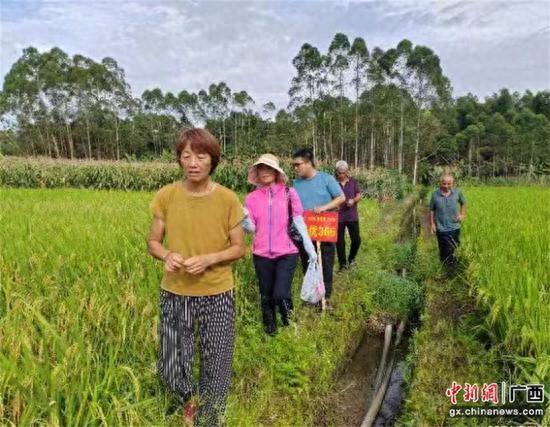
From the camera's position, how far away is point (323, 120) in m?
35.8

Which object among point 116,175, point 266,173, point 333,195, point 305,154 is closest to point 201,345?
point 266,173

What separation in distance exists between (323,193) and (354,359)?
1607 mm

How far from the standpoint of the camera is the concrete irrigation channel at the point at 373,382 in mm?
3160

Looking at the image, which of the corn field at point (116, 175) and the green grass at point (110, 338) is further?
the corn field at point (116, 175)

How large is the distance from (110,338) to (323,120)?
3458 cm

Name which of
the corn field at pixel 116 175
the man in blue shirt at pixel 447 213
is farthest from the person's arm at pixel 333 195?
the corn field at pixel 116 175

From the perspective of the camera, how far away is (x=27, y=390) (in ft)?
6.16

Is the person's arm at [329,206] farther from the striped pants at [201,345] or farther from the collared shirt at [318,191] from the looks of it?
the striped pants at [201,345]

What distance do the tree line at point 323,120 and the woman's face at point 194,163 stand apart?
27079 millimetres

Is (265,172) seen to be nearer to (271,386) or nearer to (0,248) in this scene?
(271,386)

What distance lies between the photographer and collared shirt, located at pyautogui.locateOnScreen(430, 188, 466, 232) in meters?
5.67

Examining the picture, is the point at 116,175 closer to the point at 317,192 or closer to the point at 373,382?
the point at 317,192

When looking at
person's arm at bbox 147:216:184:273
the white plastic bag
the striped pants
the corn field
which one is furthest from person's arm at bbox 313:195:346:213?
the corn field

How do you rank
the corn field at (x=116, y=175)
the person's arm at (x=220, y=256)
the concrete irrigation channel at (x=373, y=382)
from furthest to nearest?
the corn field at (x=116, y=175) < the concrete irrigation channel at (x=373, y=382) < the person's arm at (x=220, y=256)
